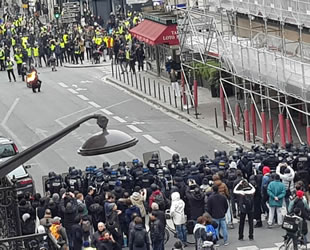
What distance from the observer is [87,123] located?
39.1 meters

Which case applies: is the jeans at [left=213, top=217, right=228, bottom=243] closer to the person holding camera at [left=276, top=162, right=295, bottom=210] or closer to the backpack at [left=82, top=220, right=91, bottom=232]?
the person holding camera at [left=276, top=162, right=295, bottom=210]

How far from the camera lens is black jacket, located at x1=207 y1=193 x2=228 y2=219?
2114 centimetres

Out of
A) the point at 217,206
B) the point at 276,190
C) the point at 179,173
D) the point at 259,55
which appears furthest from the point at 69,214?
the point at 259,55

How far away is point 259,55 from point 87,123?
9.67m

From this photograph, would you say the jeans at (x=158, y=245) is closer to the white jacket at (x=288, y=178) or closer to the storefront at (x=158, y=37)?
the white jacket at (x=288, y=178)

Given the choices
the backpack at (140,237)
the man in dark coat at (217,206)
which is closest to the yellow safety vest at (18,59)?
the man in dark coat at (217,206)

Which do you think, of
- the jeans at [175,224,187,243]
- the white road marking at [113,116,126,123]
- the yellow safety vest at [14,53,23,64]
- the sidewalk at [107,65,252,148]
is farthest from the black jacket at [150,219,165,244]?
the yellow safety vest at [14,53,23,64]

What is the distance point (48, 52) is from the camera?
2188 inches

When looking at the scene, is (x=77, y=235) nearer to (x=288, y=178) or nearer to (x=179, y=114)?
(x=288, y=178)

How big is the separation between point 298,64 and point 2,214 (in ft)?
66.5

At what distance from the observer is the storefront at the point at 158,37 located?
44875 mm

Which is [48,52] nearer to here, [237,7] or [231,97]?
[231,97]

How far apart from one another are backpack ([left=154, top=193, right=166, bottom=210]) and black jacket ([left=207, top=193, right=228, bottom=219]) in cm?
98

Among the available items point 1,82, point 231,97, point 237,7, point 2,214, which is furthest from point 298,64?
point 1,82
